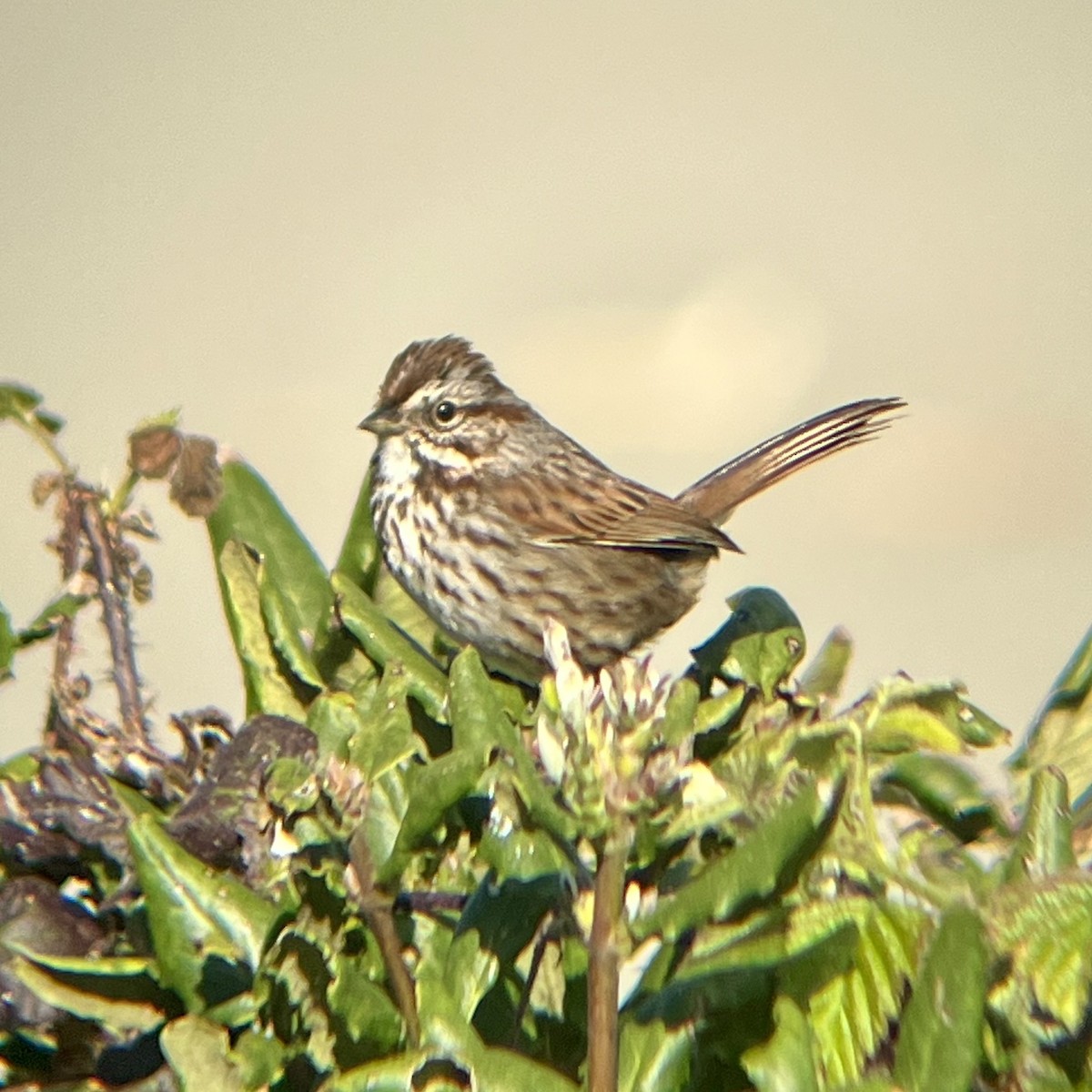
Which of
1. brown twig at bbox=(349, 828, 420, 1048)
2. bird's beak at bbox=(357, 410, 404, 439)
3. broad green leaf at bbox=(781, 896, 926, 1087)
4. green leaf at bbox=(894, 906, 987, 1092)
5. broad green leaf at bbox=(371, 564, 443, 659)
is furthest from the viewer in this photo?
bird's beak at bbox=(357, 410, 404, 439)

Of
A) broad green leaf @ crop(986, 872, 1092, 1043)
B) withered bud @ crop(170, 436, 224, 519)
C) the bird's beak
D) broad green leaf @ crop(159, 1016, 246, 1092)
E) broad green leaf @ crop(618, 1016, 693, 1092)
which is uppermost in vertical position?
the bird's beak

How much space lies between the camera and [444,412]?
4.48 m

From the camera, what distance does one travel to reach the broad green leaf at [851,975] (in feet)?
3.60

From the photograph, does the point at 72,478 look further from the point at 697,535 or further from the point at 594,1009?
the point at 697,535

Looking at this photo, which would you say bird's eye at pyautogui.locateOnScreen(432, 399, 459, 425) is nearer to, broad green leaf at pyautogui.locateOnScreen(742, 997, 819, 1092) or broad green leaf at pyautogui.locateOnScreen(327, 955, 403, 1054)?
broad green leaf at pyautogui.locateOnScreen(327, 955, 403, 1054)

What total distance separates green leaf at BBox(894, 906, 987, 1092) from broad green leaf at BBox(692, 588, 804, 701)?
79 centimetres

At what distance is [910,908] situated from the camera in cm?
112

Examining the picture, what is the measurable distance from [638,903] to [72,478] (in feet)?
2.97

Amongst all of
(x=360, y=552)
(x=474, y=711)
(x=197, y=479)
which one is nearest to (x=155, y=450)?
(x=197, y=479)

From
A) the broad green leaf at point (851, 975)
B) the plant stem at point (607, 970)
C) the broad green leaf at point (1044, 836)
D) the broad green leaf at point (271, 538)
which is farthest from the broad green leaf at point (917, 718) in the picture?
the broad green leaf at point (271, 538)

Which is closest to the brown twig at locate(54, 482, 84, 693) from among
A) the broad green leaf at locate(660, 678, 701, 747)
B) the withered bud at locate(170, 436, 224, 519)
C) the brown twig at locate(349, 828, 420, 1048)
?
the withered bud at locate(170, 436, 224, 519)

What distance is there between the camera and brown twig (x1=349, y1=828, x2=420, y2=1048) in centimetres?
120

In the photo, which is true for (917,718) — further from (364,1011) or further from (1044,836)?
(364,1011)

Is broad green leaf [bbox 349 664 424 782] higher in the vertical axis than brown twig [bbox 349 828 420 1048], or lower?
higher
